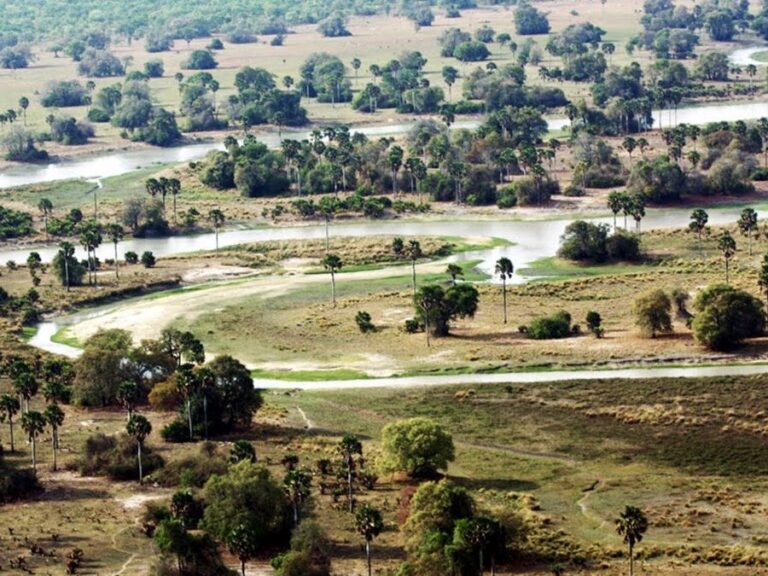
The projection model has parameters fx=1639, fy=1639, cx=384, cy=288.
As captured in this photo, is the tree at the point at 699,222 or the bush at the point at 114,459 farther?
the tree at the point at 699,222

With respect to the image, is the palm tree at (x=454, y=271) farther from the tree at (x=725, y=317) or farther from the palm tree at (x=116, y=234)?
the palm tree at (x=116, y=234)

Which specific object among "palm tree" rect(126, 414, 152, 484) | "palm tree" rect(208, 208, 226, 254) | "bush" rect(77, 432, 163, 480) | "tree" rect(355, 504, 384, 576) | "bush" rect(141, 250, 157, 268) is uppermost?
"palm tree" rect(208, 208, 226, 254)

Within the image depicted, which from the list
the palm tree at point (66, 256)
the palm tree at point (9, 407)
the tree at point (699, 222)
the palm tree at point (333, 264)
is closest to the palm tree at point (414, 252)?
the palm tree at point (333, 264)

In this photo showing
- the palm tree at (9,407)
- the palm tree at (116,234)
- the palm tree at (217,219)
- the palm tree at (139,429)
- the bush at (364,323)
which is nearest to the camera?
the palm tree at (139,429)

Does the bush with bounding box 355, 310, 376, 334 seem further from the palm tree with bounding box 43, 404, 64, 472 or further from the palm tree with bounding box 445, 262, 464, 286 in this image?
the palm tree with bounding box 43, 404, 64, 472

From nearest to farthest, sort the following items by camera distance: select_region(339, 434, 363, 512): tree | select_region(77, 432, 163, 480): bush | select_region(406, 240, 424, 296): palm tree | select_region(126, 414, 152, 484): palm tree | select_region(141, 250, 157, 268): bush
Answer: select_region(339, 434, 363, 512): tree
select_region(126, 414, 152, 484): palm tree
select_region(77, 432, 163, 480): bush
select_region(406, 240, 424, 296): palm tree
select_region(141, 250, 157, 268): bush

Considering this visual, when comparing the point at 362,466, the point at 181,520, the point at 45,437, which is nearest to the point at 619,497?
the point at 362,466

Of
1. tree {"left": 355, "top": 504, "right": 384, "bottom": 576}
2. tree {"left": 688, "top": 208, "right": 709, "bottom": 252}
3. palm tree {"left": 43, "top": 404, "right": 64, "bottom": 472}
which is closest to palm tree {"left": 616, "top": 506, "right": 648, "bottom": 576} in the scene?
tree {"left": 355, "top": 504, "right": 384, "bottom": 576}
